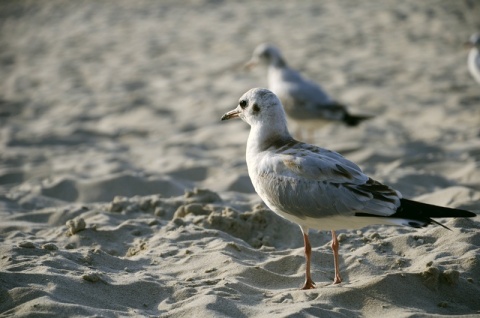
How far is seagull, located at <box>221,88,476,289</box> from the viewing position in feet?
12.1

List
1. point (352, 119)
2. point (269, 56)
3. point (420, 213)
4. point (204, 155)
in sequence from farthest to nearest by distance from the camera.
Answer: point (269, 56) → point (352, 119) → point (204, 155) → point (420, 213)

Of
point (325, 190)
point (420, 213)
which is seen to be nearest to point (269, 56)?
point (325, 190)

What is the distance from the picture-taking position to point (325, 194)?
12.7 ft

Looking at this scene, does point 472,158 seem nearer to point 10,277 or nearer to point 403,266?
point 403,266

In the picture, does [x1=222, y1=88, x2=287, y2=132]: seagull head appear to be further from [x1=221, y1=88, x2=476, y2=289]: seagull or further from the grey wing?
the grey wing

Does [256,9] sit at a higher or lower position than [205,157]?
higher

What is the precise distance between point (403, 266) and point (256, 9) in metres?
11.8

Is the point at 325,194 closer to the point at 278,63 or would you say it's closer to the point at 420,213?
the point at 420,213

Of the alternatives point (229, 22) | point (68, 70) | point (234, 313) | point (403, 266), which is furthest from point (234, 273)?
point (229, 22)

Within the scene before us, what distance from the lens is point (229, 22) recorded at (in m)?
14.2

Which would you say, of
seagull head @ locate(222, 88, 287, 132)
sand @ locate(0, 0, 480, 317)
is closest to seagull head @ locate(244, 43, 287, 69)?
sand @ locate(0, 0, 480, 317)

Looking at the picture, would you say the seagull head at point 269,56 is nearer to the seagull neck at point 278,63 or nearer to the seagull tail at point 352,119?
the seagull neck at point 278,63

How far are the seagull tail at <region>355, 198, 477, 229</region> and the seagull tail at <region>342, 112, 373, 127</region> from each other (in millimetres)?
4414

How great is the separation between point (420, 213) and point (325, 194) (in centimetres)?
56
